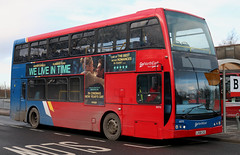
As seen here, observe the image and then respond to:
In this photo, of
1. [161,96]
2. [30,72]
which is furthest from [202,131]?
[30,72]

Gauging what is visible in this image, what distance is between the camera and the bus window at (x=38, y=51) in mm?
15367

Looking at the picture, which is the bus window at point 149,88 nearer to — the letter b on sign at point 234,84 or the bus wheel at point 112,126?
the bus wheel at point 112,126

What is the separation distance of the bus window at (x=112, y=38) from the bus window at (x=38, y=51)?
Answer: 3909mm

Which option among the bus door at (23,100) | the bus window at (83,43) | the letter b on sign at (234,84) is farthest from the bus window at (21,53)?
the letter b on sign at (234,84)

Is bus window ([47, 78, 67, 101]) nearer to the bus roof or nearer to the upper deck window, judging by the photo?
the bus roof

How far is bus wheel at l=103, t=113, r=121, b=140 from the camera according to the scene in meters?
11.5

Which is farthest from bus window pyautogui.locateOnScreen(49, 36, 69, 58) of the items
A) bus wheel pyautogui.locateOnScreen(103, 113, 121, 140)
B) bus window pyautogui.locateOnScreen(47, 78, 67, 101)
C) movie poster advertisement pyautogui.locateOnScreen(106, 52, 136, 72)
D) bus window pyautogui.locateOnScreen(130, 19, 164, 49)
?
bus window pyautogui.locateOnScreen(130, 19, 164, 49)

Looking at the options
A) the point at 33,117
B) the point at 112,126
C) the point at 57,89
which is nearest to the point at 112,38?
the point at 112,126

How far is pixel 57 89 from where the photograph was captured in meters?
14.5

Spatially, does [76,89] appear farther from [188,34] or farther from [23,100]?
[188,34]

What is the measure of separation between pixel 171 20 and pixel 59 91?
20.5 feet

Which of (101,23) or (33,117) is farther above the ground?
(101,23)

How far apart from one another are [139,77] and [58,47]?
16.9ft

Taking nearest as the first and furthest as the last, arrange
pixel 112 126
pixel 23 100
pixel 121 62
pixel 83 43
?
pixel 121 62
pixel 112 126
pixel 83 43
pixel 23 100
